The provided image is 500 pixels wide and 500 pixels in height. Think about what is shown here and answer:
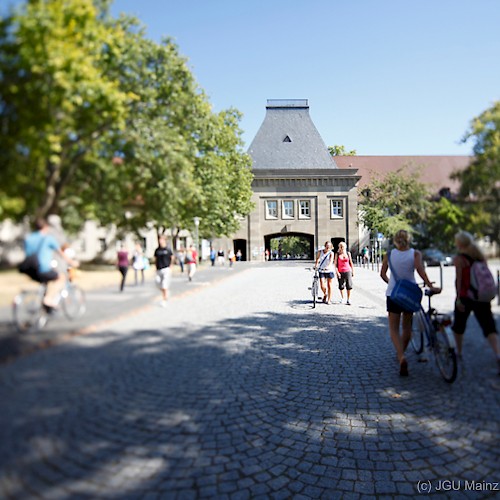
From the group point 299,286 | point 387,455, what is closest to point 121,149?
point 387,455

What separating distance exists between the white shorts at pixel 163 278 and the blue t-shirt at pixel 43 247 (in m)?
0.39

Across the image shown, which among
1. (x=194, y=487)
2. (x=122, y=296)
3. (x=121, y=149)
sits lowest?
(x=194, y=487)

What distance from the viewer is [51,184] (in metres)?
0.74

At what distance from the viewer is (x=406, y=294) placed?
8.44ft

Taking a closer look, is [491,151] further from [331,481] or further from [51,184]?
[331,481]

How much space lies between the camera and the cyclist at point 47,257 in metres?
0.74

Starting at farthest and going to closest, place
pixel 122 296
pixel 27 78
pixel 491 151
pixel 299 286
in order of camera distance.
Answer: pixel 299 286 → pixel 491 151 → pixel 122 296 → pixel 27 78

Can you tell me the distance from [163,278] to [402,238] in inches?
49.0

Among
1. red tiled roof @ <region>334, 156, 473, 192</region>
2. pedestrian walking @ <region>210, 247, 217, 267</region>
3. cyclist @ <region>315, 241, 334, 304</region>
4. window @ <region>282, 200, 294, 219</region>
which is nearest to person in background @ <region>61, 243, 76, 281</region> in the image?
pedestrian walking @ <region>210, 247, 217, 267</region>

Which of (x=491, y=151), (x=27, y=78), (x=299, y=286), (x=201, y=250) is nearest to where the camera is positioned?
(x=27, y=78)

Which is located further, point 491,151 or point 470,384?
point 470,384

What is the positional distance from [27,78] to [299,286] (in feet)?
20.9

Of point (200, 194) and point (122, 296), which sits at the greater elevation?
point (200, 194)

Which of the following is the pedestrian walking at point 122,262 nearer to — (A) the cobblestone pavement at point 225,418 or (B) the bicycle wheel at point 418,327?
(A) the cobblestone pavement at point 225,418
